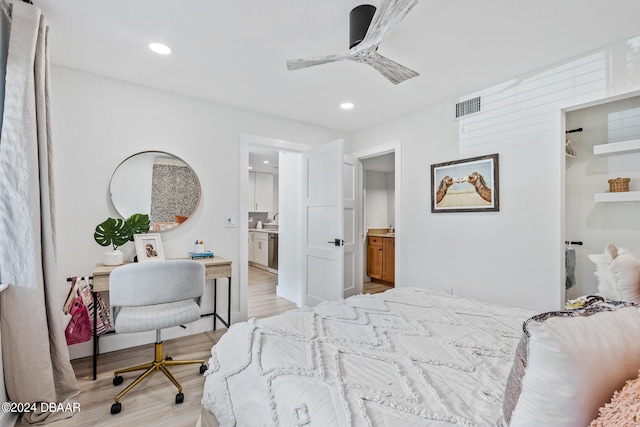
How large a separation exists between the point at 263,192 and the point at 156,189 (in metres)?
4.64

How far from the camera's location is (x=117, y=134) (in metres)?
2.82

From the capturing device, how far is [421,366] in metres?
1.17

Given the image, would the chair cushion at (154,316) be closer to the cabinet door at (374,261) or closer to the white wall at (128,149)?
the white wall at (128,149)

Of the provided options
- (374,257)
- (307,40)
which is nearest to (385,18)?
(307,40)

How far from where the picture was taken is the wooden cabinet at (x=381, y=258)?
17.2ft

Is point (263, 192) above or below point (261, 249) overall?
above

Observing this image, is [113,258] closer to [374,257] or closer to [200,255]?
[200,255]

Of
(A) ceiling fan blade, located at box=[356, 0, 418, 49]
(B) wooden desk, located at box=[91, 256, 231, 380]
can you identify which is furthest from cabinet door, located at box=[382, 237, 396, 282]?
(A) ceiling fan blade, located at box=[356, 0, 418, 49]

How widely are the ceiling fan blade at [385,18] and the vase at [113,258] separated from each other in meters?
2.61

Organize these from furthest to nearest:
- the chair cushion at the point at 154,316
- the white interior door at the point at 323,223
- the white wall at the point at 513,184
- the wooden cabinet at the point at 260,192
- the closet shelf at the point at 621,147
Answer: the wooden cabinet at the point at 260,192 → the white interior door at the point at 323,223 → the white wall at the point at 513,184 → the closet shelf at the point at 621,147 → the chair cushion at the point at 154,316

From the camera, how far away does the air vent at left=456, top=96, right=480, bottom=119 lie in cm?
295

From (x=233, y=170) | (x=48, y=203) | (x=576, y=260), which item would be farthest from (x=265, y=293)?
(x=576, y=260)

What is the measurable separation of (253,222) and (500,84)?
6199mm

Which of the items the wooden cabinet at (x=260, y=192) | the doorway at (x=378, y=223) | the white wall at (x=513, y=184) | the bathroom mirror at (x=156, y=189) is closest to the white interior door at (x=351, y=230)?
the doorway at (x=378, y=223)
